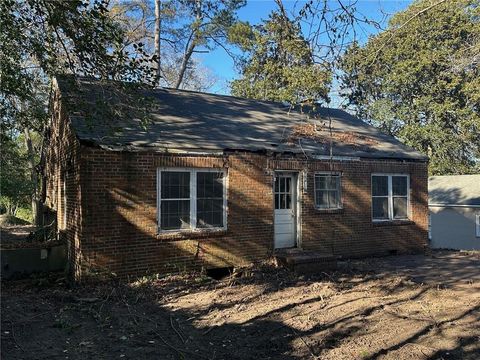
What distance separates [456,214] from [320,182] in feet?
58.5

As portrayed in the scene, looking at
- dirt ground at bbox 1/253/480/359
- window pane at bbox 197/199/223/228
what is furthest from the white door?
window pane at bbox 197/199/223/228

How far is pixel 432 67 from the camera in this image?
3203 centimetres

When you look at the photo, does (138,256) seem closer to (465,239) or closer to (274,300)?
(274,300)

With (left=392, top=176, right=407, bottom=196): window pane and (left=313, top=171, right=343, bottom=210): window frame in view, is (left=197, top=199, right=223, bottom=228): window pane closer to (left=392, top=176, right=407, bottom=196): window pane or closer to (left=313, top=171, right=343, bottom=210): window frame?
(left=313, top=171, right=343, bottom=210): window frame

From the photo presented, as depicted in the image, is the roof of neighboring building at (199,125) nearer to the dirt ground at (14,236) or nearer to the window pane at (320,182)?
the window pane at (320,182)

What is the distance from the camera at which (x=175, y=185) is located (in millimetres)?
10602

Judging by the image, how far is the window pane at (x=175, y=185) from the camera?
10469 mm

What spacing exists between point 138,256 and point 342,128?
29.8 ft

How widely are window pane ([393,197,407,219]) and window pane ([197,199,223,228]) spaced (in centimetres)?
657

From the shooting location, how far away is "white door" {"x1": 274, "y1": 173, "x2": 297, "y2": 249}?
12.4m

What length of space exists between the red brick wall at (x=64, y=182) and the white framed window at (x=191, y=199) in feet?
5.86

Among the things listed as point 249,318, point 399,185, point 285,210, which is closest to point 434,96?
point 399,185

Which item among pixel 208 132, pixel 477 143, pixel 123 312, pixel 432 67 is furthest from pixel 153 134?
pixel 477 143

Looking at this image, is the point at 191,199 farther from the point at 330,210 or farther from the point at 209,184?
the point at 330,210
